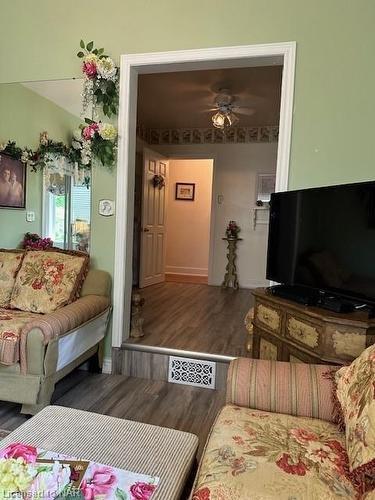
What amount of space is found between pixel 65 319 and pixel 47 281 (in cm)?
51

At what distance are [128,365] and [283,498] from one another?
2.05 metres

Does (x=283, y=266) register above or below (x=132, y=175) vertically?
below

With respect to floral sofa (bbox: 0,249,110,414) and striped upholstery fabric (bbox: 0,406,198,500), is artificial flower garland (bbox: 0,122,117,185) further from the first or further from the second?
striped upholstery fabric (bbox: 0,406,198,500)

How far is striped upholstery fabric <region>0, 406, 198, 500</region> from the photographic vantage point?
1162mm

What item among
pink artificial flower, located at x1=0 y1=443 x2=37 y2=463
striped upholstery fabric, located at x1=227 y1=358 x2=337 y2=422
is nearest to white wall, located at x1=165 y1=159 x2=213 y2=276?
striped upholstery fabric, located at x1=227 y1=358 x2=337 y2=422

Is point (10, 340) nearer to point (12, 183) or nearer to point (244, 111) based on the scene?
point (12, 183)

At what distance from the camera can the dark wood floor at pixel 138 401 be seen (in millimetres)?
2213

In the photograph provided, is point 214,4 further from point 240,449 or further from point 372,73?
point 240,449

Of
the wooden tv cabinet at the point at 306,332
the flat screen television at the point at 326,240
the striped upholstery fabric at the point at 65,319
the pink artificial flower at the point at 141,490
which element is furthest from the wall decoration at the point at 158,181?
the pink artificial flower at the point at 141,490

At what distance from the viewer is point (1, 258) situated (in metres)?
2.82

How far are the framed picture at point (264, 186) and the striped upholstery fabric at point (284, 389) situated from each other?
14.9 ft

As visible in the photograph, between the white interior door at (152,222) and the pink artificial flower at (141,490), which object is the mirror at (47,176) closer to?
the pink artificial flower at (141,490)

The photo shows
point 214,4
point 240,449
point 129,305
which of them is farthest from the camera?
point 129,305

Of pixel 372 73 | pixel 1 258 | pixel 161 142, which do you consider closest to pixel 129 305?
pixel 1 258
